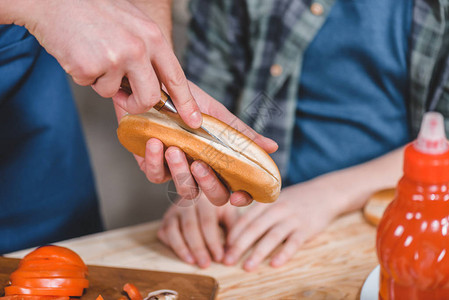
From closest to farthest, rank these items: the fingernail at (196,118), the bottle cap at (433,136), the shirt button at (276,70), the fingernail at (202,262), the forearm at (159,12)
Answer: the bottle cap at (433,136) < the fingernail at (196,118) < the fingernail at (202,262) < the forearm at (159,12) < the shirt button at (276,70)

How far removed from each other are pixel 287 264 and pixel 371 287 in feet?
0.64

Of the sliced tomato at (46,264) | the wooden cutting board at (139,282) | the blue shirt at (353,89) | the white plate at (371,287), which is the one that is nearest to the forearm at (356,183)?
the blue shirt at (353,89)

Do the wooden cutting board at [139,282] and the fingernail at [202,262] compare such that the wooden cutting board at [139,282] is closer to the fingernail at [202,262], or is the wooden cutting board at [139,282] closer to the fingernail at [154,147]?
the fingernail at [202,262]

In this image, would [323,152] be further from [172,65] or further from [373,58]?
[172,65]

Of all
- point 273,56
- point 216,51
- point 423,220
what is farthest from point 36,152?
point 423,220

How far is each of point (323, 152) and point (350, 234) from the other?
45cm

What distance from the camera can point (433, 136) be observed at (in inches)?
20.2

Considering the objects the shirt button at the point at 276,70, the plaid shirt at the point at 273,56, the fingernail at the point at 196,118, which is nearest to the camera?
the fingernail at the point at 196,118

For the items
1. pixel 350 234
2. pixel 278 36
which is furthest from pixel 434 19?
pixel 350 234

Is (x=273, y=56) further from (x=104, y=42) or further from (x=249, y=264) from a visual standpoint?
(x=104, y=42)

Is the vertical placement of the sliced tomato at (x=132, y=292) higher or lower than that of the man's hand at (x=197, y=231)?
higher

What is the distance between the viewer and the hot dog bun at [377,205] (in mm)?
966

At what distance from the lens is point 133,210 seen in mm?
2443

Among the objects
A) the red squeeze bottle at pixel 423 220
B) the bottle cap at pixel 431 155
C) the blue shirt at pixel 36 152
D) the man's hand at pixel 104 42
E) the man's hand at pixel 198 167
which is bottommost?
the blue shirt at pixel 36 152
